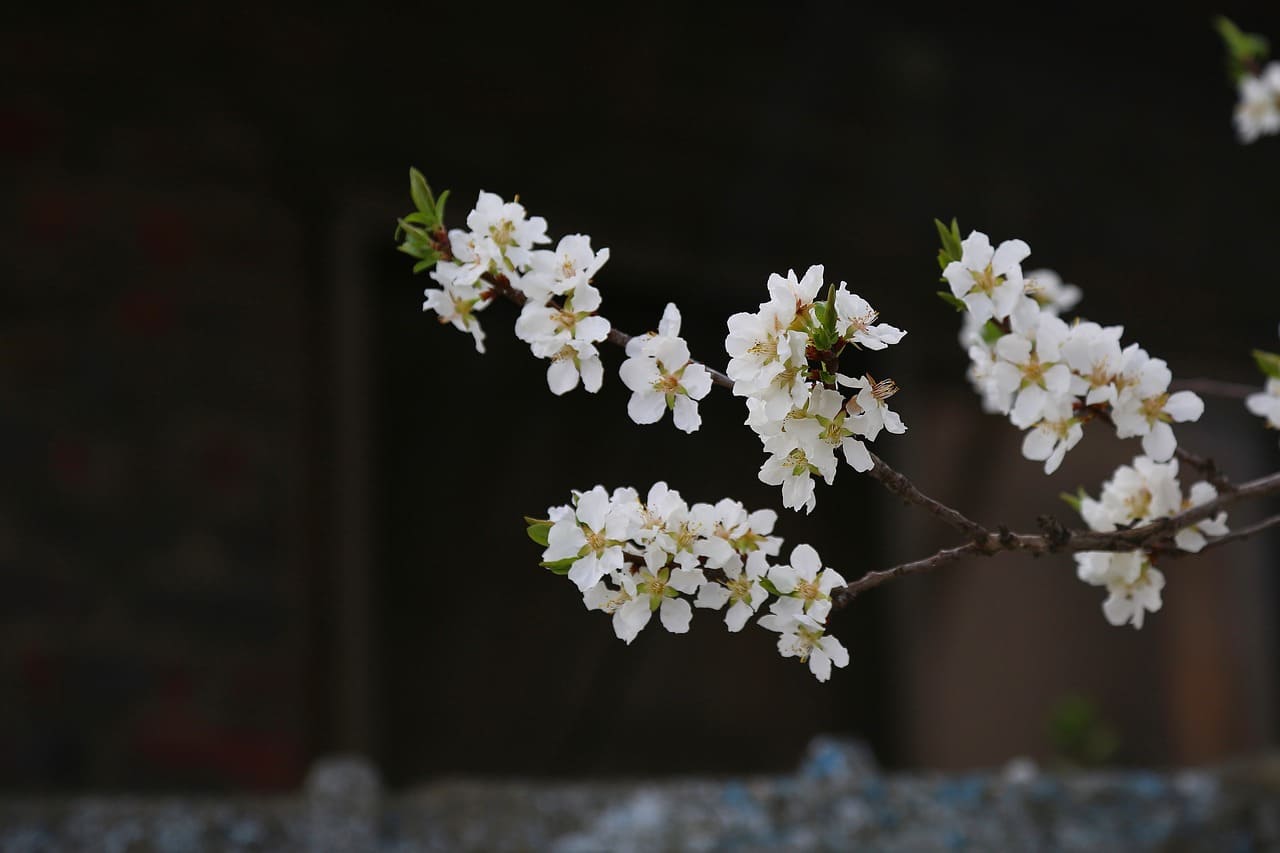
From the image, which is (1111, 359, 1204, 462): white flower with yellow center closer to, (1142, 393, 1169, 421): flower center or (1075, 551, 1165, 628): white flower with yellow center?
(1142, 393, 1169, 421): flower center

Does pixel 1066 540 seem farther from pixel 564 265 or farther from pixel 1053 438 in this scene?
pixel 564 265

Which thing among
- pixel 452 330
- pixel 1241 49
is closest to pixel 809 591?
pixel 1241 49

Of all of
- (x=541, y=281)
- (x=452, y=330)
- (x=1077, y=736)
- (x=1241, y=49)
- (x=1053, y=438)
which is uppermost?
(x=452, y=330)

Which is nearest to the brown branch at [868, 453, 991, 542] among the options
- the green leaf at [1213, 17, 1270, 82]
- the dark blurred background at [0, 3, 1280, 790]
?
the green leaf at [1213, 17, 1270, 82]

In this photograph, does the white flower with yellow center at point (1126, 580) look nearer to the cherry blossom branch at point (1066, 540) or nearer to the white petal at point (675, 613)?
the cherry blossom branch at point (1066, 540)

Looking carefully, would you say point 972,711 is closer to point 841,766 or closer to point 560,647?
point 560,647

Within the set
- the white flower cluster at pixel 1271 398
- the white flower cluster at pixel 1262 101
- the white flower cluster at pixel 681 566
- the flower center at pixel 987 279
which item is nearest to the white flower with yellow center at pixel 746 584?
the white flower cluster at pixel 681 566
